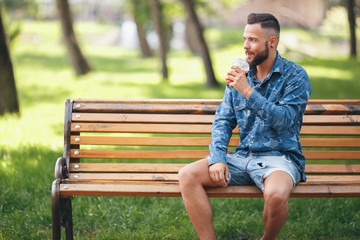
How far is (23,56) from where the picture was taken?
24.1 m

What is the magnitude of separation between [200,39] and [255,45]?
10244 millimetres

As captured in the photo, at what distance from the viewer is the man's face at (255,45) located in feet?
10.4

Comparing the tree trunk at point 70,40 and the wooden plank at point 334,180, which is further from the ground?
the wooden plank at point 334,180

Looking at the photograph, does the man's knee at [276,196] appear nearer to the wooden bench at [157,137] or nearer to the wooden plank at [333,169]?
the wooden bench at [157,137]

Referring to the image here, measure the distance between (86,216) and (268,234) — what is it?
6.14 feet

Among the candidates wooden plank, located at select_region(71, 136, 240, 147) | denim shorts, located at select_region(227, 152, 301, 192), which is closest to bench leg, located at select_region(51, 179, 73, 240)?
wooden plank, located at select_region(71, 136, 240, 147)

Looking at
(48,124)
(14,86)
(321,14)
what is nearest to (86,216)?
(48,124)

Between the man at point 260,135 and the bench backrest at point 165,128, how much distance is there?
1.28 feet

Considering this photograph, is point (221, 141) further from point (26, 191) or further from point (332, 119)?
point (26, 191)

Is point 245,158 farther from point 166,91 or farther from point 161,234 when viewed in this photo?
point 166,91

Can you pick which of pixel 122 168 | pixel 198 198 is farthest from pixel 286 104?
pixel 122 168

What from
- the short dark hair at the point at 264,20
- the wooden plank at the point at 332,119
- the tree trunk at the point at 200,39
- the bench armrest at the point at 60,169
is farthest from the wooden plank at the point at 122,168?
the tree trunk at the point at 200,39

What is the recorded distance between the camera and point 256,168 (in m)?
3.17

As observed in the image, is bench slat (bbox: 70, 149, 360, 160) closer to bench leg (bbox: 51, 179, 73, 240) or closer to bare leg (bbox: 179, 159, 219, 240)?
bench leg (bbox: 51, 179, 73, 240)
